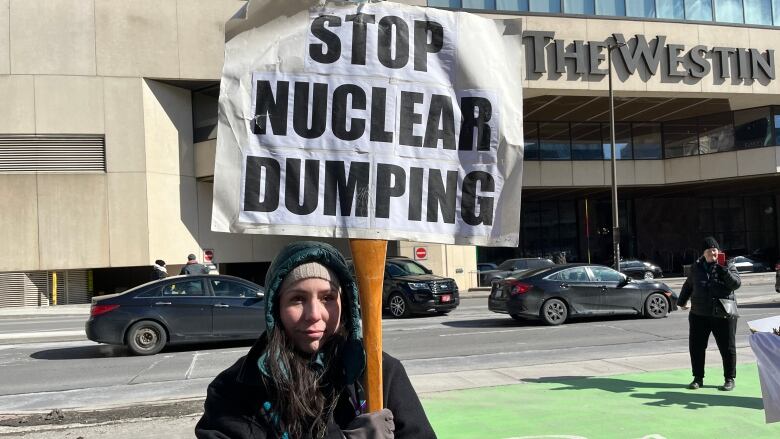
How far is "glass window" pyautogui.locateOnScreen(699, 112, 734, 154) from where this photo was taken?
36312 millimetres

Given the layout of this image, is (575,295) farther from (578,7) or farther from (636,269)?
(578,7)

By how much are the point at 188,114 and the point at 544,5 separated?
1659 cm

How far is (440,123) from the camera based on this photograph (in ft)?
10.6

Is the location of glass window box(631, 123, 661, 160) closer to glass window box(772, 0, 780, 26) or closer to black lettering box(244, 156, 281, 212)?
glass window box(772, 0, 780, 26)

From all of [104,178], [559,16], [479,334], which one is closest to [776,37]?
[559,16]

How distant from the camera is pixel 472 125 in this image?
3.20m

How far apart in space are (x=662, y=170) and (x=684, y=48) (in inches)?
319

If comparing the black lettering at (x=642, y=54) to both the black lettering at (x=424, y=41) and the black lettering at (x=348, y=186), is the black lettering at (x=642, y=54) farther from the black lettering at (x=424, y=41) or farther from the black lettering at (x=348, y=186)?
the black lettering at (x=348, y=186)

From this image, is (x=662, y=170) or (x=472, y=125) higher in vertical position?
(x=662, y=170)

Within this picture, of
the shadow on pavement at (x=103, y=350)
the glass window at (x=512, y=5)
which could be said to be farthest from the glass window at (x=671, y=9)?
the shadow on pavement at (x=103, y=350)

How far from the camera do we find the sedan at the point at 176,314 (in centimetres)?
1280

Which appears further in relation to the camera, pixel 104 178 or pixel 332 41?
pixel 104 178

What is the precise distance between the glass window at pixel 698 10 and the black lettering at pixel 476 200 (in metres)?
33.5

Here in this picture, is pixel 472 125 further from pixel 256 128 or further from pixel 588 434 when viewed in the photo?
pixel 588 434
